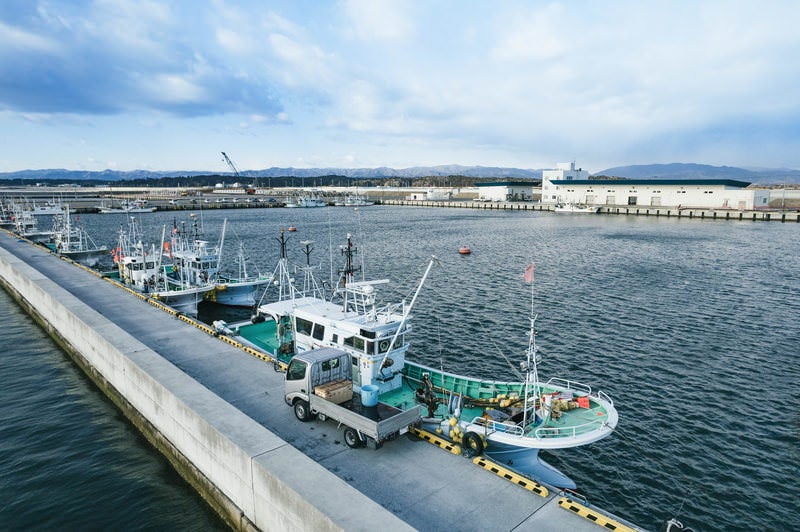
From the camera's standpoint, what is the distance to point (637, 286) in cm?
5062

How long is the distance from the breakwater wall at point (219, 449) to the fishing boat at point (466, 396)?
5.33m

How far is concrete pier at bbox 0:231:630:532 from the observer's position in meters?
12.3

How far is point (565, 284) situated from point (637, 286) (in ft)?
24.5

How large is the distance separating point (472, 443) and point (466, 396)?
5.49 meters

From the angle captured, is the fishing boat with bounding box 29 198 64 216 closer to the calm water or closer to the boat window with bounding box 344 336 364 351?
the calm water

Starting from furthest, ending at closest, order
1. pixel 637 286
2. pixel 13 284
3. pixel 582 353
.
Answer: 1. pixel 637 286
2. pixel 13 284
3. pixel 582 353

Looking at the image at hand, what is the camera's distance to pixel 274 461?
13.7 m

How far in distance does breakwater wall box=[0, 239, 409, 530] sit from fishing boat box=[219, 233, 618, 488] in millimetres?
5333

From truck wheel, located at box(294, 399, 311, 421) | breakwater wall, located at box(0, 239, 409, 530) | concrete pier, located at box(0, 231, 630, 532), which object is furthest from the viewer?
truck wheel, located at box(294, 399, 311, 421)

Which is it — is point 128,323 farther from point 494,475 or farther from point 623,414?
point 623,414

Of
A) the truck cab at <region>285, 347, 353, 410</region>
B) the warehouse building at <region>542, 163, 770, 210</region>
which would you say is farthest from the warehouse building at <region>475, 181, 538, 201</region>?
the truck cab at <region>285, 347, 353, 410</region>

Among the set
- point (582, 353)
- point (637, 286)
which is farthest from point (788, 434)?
point (637, 286)

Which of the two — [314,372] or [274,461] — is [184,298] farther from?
[274,461]

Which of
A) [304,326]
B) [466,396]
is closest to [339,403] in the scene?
[466,396]
